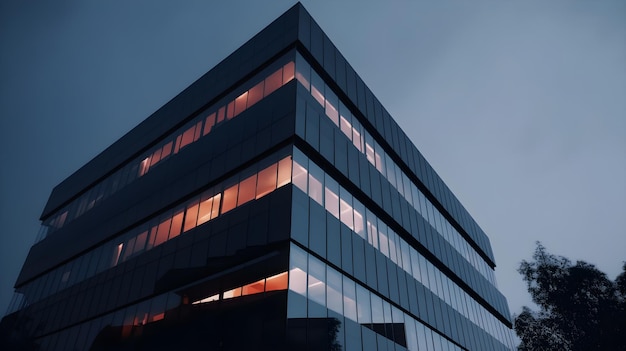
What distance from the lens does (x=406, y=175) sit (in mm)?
33438

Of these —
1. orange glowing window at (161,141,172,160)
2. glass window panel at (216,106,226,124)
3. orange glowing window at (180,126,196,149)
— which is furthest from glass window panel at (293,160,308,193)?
orange glowing window at (161,141,172,160)

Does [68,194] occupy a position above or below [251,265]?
above

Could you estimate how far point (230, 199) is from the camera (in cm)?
2208

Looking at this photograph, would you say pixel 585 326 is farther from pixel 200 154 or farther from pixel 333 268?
pixel 200 154

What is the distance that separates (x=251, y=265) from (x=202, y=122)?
13795mm

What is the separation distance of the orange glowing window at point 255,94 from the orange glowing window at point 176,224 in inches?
329

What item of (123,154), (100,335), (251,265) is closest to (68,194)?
(123,154)

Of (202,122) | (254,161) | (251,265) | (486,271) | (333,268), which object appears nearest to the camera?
(251,265)

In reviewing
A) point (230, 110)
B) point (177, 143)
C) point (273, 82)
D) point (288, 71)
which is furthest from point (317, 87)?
point (177, 143)

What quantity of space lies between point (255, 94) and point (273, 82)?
5.27 ft

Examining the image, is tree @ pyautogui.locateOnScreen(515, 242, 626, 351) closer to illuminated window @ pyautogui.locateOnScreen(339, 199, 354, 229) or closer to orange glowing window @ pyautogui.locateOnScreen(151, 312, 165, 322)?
illuminated window @ pyautogui.locateOnScreen(339, 199, 354, 229)

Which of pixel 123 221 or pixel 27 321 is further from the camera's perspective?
pixel 27 321

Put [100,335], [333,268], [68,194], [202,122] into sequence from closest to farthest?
[333,268], [100,335], [202,122], [68,194]

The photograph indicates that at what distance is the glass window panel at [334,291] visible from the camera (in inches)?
733
